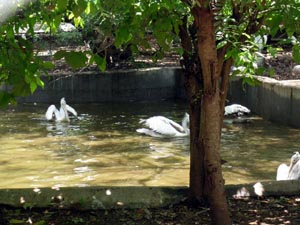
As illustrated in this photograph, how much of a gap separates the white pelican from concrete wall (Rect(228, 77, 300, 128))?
37 centimetres

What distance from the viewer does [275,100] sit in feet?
42.3

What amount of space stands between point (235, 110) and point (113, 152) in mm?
4054

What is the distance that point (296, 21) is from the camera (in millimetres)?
3848

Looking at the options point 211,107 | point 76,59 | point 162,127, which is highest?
point 76,59

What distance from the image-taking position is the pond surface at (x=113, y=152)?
8516 millimetres

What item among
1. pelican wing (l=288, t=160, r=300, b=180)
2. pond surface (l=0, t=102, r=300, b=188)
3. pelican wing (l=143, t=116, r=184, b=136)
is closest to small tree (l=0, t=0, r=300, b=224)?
pelican wing (l=288, t=160, r=300, b=180)

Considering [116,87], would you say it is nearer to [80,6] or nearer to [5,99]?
[5,99]

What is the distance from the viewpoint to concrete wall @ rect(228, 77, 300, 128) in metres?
12.1

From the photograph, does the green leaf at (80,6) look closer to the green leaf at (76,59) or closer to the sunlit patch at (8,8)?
the green leaf at (76,59)

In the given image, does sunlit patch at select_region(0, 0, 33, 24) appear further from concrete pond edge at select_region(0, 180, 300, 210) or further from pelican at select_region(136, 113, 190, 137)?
pelican at select_region(136, 113, 190, 137)

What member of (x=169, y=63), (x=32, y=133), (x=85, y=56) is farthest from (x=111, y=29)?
(x=169, y=63)

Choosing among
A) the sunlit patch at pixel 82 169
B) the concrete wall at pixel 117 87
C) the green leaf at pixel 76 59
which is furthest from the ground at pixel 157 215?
the concrete wall at pixel 117 87

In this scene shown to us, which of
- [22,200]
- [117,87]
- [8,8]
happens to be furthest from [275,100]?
[8,8]

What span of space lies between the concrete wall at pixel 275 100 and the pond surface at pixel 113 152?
240 mm
